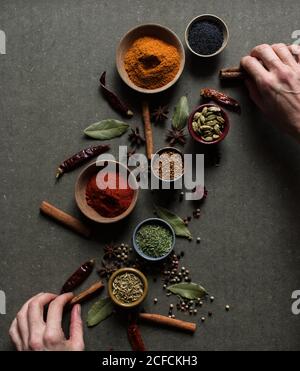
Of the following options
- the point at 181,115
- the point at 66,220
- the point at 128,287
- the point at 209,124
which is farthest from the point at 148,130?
the point at 128,287

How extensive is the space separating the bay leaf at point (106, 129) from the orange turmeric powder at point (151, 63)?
8.6 inches

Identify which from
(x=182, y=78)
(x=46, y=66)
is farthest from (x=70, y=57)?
(x=182, y=78)

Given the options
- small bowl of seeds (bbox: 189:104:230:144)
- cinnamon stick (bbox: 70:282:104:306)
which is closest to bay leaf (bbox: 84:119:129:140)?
small bowl of seeds (bbox: 189:104:230:144)

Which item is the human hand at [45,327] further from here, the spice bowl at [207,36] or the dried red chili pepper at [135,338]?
the spice bowl at [207,36]

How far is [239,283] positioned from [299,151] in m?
0.72

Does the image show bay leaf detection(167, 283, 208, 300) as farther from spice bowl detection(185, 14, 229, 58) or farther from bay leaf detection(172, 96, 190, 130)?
spice bowl detection(185, 14, 229, 58)

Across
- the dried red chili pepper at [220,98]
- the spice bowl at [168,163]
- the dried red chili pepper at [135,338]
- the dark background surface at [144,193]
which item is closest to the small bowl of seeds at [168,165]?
the spice bowl at [168,163]

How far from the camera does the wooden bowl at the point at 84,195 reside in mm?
2559

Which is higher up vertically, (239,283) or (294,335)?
(239,283)

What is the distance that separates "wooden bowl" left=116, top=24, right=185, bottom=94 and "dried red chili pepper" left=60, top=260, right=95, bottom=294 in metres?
0.88

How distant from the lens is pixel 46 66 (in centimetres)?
274

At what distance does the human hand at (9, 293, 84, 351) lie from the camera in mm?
2432

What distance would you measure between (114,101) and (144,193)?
479 mm
